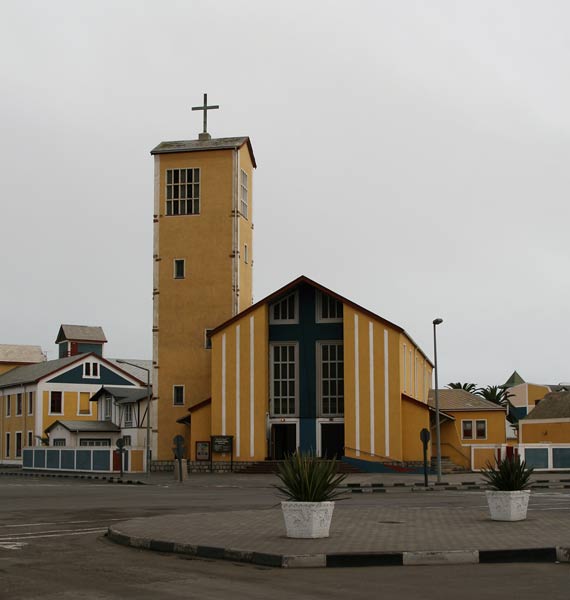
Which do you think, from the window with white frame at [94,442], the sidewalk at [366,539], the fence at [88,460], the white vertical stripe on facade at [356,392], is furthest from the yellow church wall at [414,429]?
the sidewalk at [366,539]

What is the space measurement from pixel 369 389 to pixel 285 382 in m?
5.00

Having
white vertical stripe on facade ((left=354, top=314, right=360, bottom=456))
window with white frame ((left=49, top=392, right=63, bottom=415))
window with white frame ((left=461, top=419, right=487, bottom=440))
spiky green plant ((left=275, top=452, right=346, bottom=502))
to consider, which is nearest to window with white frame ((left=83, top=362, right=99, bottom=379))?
window with white frame ((left=49, top=392, right=63, bottom=415))

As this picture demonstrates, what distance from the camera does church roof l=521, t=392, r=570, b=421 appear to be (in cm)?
6825

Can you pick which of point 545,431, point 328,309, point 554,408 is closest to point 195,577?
point 328,309

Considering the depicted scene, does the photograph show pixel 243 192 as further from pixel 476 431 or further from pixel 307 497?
pixel 307 497

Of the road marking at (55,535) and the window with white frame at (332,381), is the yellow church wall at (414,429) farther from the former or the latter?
the road marking at (55,535)

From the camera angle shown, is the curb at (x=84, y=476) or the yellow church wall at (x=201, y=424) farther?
the yellow church wall at (x=201, y=424)

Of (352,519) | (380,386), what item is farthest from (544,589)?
(380,386)

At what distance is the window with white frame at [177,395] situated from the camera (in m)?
59.6

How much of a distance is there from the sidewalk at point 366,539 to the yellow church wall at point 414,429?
31.3 metres

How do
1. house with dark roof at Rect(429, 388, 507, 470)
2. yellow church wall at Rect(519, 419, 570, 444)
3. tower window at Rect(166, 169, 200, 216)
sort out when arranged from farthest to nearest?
1. yellow church wall at Rect(519, 419, 570, 444)
2. tower window at Rect(166, 169, 200, 216)
3. house with dark roof at Rect(429, 388, 507, 470)

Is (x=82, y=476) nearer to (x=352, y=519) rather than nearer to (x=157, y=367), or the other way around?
(x=157, y=367)

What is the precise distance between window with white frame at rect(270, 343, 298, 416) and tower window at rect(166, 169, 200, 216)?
1137 centimetres

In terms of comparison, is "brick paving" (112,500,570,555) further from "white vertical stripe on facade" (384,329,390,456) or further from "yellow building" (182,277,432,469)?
"yellow building" (182,277,432,469)
